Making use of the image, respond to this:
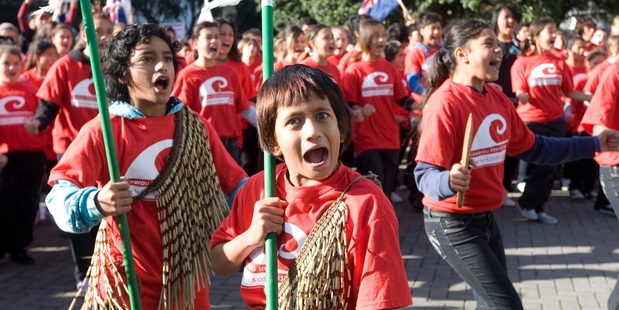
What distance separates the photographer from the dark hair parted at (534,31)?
8922mm

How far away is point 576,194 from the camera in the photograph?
10.3 m

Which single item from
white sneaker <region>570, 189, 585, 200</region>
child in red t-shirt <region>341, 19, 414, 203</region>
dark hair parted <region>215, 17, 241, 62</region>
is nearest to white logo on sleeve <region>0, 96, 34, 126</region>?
dark hair parted <region>215, 17, 241, 62</region>

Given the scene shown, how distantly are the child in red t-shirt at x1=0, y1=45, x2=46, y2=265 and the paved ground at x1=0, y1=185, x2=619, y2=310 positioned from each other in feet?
0.87

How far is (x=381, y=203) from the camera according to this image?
2.36 metres

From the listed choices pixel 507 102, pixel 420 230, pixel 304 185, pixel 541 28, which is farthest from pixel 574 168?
pixel 304 185

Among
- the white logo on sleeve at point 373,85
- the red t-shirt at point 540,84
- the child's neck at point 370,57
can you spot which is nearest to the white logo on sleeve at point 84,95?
the white logo on sleeve at point 373,85

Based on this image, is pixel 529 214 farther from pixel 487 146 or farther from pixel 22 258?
pixel 22 258

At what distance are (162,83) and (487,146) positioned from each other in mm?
1643

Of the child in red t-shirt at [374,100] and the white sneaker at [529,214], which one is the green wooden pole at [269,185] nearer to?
the child in red t-shirt at [374,100]

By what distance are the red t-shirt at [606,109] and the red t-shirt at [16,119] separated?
4.50 metres

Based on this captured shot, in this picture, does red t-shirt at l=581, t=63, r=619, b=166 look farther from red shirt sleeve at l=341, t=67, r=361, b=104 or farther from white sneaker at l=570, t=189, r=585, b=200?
white sneaker at l=570, t=189, r=585, b=200

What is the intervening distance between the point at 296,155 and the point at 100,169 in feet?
3.96

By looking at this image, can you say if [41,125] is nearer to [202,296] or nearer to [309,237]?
[202,296]

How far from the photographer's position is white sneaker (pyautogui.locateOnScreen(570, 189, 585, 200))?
1024 centimetres
